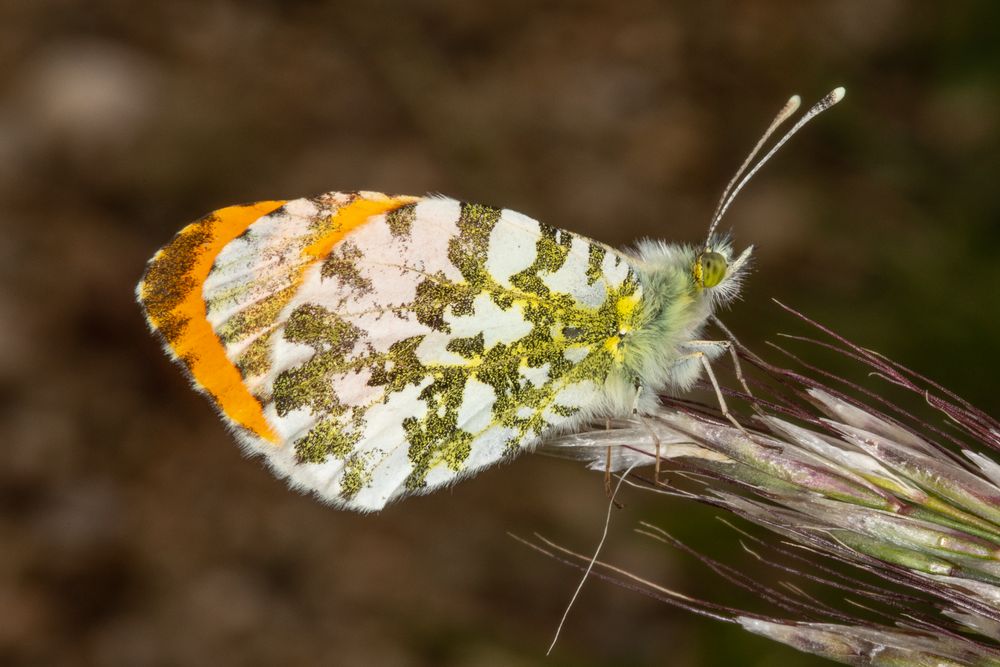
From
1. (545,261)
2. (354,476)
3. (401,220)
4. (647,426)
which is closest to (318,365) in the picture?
(354,476)

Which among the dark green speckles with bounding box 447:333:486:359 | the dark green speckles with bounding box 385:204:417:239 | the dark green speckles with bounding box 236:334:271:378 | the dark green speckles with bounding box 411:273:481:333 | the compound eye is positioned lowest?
the dark green speckles with bounding box 236:334:271:378

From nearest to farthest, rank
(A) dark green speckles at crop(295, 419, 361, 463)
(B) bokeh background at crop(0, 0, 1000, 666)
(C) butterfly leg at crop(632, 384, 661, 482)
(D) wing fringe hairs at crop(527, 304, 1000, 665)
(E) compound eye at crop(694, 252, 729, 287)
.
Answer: (D) wing fringe hairs at crop(527, 304, 1000, 665), (C) butterfly leg at crop(632, 384, 661, 482), (E) compound eye at crop(694, 252, 729, 287), (A) dark green speckles at crop(295, 419, 361, 463), (B) bokeh background at crop(0, 0, 1000, 666)

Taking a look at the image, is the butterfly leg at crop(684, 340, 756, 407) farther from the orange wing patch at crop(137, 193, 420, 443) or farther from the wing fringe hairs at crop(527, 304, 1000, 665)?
the orange wing patch at crop(137, 193, 420, 443)

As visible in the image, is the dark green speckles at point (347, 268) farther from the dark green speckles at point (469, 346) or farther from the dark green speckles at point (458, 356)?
the dark green speckles at point (469, 346)

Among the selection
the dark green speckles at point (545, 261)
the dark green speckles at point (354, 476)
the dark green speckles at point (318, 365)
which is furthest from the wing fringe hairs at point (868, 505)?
the dark green speckles at point (318, 365)

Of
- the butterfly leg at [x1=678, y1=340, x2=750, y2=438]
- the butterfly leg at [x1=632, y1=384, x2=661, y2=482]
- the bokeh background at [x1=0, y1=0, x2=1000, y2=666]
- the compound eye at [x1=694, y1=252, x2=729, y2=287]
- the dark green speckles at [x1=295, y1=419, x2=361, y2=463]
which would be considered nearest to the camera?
the butterfly leg at [x1=632, y1=384, x2=661, y2=482]

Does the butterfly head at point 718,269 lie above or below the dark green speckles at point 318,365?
above

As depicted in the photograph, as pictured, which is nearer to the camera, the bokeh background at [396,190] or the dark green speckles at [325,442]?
the dark green speckles at [325,442]

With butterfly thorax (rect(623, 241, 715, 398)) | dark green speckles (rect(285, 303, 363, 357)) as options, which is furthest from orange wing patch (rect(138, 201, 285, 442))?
butterfly thorax (rect(623, 241, 715, 398))

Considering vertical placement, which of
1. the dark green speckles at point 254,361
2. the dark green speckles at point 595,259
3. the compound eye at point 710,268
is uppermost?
the compound eye at point 710,268
